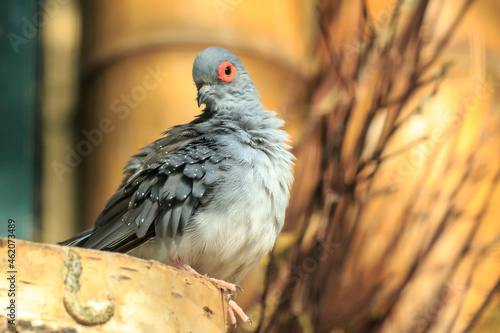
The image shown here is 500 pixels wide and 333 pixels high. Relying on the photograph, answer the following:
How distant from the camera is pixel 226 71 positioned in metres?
2.16

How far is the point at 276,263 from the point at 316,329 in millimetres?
339

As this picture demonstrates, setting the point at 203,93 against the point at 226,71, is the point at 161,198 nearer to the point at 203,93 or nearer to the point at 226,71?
the point at 203,93

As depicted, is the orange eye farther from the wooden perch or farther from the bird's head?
the wooden perch

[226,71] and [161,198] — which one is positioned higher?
[226,71]

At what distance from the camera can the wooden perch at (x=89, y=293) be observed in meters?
1.18

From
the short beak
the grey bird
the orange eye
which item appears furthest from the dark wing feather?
the orange eye

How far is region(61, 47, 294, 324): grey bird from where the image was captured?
184cm

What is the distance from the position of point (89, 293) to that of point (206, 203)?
26.8 inches

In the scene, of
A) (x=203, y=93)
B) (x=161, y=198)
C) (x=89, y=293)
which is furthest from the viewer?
(x=203, y=93)

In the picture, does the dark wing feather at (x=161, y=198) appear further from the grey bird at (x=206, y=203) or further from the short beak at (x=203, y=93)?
the short beak at (x=203, y=93)

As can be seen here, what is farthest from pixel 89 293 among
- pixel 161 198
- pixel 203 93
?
pixel 203 93

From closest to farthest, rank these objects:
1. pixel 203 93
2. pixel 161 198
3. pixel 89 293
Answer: pixel 89 293 → pixel 161 198 → pixel 203 93

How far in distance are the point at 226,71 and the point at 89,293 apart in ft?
3.62

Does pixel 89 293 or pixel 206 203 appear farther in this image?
pixel 206 203
